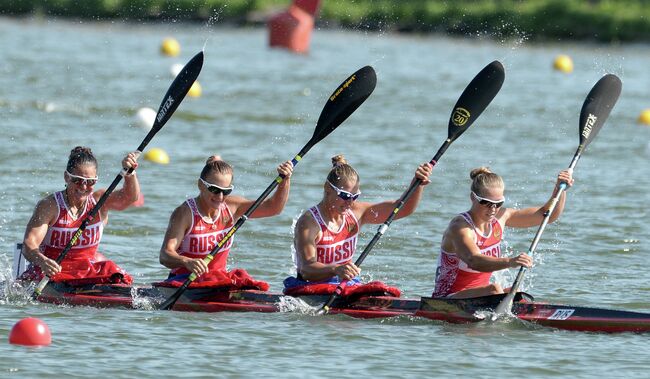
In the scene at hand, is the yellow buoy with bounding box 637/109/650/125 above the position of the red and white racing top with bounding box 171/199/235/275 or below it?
above

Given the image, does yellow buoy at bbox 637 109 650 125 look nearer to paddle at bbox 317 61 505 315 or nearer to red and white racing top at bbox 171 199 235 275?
paddle at bbox 317 61 505 315

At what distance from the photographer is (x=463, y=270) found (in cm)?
864

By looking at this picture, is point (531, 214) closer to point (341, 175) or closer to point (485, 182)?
point (485, 182)

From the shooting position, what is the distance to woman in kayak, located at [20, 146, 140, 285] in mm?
8766

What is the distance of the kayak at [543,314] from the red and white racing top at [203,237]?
1.42 meters

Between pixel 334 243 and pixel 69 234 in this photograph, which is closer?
pixel 334 243

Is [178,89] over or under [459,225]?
over

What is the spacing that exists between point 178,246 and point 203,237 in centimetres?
19

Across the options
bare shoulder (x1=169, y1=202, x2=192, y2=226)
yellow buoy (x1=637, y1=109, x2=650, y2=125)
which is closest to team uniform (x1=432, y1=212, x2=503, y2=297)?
bare shoulder (x1=169, y1=202, x2=192, y2=226)

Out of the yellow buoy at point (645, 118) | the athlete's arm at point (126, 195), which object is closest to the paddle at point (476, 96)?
the athlete's arm at point (126, 195)

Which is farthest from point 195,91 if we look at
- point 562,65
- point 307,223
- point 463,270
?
point 463,270

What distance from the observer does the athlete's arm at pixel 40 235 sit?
8.69 m

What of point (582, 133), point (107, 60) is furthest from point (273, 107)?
point (582, 133)

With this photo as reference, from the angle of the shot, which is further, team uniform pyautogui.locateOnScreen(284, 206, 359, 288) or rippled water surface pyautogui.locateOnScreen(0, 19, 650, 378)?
team uniform pyautogui.locateOnScreen(284, 206, 359, 288)
